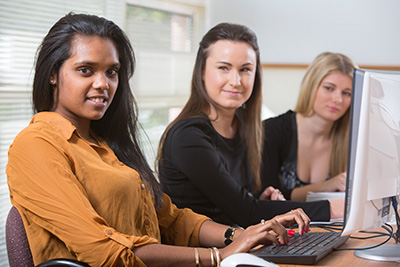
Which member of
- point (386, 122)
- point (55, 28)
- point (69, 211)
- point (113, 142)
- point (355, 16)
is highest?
point (355, 16)

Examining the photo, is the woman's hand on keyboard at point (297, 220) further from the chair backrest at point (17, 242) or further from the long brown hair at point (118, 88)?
the chair backrest at point (17, 242)

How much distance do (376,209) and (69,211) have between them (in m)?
0.69

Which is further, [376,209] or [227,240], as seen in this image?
[227,240]

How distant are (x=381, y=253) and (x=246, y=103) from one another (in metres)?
1.08

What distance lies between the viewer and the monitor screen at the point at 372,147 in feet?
3.38

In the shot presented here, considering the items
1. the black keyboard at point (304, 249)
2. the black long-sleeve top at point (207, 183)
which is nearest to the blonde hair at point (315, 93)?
the black long-sleeve top at point (207, 183)

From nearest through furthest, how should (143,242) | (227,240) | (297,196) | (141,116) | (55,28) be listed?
(143,242) < (55,28) < (227,240) < (297,196) < (141,116)

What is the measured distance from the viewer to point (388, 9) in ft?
11.3

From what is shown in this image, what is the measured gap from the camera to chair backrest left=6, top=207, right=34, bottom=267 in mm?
1169

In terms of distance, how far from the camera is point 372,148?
1060mm

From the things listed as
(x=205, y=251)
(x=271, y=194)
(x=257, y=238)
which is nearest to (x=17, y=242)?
(x=205, y=251)

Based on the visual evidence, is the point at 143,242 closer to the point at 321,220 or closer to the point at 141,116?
the point at 321,220

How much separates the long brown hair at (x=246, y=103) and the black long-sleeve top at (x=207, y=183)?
8 centimetres

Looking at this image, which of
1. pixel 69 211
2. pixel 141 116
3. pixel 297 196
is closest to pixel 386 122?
pixel 69 211
